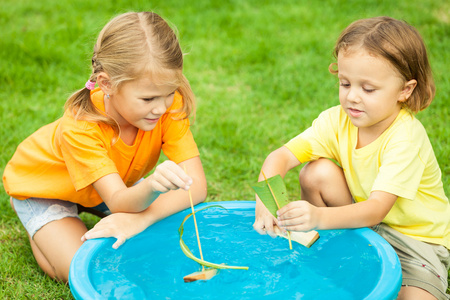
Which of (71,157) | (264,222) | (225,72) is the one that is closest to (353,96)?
(264,222)

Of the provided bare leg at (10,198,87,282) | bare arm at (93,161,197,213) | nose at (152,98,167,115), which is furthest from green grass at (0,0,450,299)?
nose at (152,98,167,115)

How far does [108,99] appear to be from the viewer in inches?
87.2

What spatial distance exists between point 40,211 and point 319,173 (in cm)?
119

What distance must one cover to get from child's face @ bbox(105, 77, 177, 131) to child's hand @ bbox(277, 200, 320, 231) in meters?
0.61

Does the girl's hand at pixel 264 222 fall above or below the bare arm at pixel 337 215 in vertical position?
below

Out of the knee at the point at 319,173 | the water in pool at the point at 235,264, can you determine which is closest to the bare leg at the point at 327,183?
the knee at the point at 319,173

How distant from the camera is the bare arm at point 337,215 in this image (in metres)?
1.83

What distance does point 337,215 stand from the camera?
1922 millimetres

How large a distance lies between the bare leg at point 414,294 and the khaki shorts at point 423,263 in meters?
0.01

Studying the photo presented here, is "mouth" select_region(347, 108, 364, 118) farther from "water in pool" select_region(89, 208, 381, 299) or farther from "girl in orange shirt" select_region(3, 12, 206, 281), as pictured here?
"girl in orange shirt" select_region(3, 12, 206, 281)

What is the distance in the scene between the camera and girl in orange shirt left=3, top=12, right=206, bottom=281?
202 centimetres

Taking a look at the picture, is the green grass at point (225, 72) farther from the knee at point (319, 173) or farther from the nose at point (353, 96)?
the nose at point (353, 96)

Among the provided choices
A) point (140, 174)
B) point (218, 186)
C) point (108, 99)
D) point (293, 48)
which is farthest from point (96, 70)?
point (293, 48)

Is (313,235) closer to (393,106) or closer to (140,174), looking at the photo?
(393,106)
